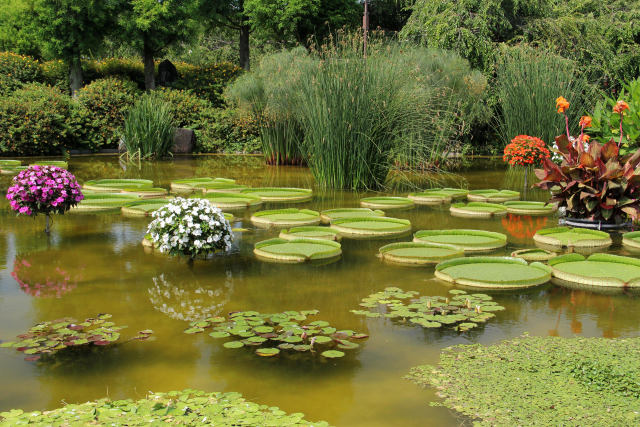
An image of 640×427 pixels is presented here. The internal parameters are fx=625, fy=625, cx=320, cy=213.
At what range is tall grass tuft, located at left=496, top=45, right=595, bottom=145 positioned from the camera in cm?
1314

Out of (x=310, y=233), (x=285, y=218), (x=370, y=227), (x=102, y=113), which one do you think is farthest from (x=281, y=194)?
(x=102, y=113)

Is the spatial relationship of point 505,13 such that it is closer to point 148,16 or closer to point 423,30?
point 423,30

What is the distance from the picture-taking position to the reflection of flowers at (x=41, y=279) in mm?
4281

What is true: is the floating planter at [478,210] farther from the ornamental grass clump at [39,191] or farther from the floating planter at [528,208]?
the ornamental grass clump at [39,191]

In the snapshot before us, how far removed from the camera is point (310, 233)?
230 inches

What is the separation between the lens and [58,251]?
5449mm

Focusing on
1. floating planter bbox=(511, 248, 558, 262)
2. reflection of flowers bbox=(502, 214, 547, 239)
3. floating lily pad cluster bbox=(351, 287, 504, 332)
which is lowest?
floating lily pad cluster bbox=(351, 287, 504, 332)

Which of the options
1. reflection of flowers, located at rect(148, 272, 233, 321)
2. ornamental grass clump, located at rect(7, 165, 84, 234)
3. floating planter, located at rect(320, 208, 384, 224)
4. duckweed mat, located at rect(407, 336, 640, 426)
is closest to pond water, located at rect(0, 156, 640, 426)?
reflection of flowers, located at rect(148, 272, 233, 321)

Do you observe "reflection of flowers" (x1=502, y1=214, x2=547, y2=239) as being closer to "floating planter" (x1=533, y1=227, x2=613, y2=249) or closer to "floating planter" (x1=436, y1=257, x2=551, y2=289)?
"floating planter" (x1=533, y1=227, x2=613, y2=249)

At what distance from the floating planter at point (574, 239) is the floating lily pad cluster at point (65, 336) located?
151 inches

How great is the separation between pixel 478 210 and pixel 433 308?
358 cm

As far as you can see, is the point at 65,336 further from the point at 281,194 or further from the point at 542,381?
the point at 281,194

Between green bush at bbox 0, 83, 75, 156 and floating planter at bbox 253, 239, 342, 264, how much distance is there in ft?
37.9

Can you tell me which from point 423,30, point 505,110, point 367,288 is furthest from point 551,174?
point 423,30
